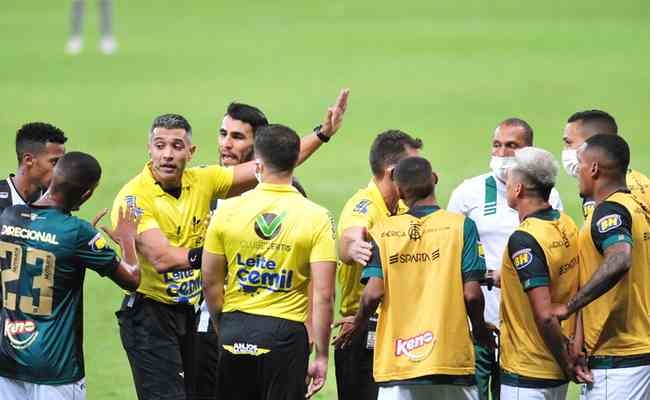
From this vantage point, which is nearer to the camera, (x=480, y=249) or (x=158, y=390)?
(x=480, y=249)

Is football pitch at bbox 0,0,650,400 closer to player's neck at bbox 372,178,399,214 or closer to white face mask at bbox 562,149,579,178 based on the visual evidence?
player's neck at bbox 372,178,399,214

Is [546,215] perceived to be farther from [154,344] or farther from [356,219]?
[154,344]

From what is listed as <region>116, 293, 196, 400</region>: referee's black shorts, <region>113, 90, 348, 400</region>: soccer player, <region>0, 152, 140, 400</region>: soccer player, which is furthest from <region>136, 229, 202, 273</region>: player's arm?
<region>0, 152, 140, 400</region>: soccer player

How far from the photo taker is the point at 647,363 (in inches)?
295

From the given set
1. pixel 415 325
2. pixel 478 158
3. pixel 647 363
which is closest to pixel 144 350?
pixel 415 325

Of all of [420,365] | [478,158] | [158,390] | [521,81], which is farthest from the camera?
[521,81]

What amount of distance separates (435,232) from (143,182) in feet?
7.77

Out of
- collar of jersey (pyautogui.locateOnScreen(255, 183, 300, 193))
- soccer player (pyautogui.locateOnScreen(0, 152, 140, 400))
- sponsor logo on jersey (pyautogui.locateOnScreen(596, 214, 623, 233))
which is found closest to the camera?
sponsor logo on jersey (pyautogui.locateOnScreen(596, 214, 623, 233))

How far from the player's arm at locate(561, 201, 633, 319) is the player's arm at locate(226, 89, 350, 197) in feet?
8.06

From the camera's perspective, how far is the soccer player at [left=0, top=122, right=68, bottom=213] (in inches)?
344

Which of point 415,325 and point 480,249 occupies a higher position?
Result: point 480,249

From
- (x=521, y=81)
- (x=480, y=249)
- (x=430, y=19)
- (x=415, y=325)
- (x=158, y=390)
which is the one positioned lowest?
(x=158, y=390)

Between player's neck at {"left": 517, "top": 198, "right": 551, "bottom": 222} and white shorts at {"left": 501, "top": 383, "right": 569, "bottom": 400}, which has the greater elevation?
player's neck at {"left": 517, "top": 198, "right": 551, "bottom": 222}

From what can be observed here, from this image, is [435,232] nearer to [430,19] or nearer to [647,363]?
[647,363]
